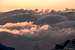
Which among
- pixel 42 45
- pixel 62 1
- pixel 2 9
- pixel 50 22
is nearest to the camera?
pixel 42 45

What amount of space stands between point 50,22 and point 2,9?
54.2 inches

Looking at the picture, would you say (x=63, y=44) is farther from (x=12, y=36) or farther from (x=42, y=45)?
(x=12, y=36)

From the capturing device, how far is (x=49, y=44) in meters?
0.86

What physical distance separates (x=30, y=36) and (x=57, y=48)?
16 cm

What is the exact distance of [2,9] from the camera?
2564 millimetres

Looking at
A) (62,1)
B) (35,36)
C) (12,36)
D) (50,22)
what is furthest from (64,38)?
(62,1)

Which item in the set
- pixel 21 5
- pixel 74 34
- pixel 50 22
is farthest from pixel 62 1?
pixel 74 34

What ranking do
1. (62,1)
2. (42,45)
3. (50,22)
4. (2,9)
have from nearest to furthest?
(42,45), (50,22), (62,1), (2,9)

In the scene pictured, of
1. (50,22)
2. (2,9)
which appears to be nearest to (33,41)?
(50,22)

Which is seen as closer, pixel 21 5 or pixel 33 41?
pixel 33 41

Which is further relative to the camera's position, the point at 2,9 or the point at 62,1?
the point at 2,9

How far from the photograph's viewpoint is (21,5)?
2.53 metres

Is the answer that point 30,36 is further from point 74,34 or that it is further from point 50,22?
point 50,22

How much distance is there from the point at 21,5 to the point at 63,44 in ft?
5.72
